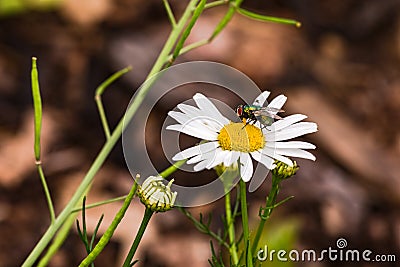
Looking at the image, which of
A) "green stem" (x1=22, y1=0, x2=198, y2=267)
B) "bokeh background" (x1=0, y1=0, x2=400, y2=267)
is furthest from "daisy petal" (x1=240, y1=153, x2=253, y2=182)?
"bokeh background" (x1=0, y1=0, x2=400, y2=267)

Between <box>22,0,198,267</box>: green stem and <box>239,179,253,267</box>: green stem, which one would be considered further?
<box>22,0,198,267</box>: green stem

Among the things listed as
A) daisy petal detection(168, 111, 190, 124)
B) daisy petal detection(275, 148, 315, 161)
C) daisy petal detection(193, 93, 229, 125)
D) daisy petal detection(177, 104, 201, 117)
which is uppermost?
daisy petal detection(193, 93, 229, 125)

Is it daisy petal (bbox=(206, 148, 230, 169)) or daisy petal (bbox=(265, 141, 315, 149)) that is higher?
A: daisy petal (bbox=(265, 141, 315, 149))

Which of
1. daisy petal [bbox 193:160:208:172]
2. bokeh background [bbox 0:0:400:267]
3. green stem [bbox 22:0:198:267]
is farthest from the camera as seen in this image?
bokeh background [bbox 0:0:400:267]

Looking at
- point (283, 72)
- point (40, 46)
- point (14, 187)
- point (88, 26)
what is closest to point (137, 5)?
point (88, 26)

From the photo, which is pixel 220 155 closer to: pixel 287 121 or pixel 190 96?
pixel 287 121

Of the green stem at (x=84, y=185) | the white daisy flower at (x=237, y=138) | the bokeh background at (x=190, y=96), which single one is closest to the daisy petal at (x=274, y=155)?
the white daisy flower at (x=237, y=138)

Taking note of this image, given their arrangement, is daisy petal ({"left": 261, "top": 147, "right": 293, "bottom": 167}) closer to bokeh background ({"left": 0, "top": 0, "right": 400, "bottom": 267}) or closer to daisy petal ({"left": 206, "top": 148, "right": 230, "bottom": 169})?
daisy petal ({"left": 206, "top": 148, "right": 230, "bottom": 169})
